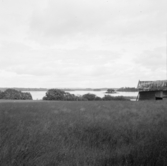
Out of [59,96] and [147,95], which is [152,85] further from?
[59,96]

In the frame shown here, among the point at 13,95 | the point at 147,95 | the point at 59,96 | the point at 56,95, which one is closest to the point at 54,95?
the point at 56,95

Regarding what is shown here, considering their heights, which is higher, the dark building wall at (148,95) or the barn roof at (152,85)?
the barn roof at (152,85)

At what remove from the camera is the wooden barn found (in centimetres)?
2108

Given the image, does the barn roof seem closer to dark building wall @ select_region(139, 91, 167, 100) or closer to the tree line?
dark building wall @ select_region(139, 91, 167, 100)

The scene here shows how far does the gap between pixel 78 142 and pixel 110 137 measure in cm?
94

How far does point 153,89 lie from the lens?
70.5 ft

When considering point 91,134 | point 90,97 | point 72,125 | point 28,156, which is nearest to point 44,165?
point 28,156

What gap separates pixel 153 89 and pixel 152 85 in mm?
955

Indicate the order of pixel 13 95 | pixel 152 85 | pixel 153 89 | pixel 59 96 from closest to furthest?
pixel 153 89 → pixel 152 85 → pixel 59 96 → pixel 13 95

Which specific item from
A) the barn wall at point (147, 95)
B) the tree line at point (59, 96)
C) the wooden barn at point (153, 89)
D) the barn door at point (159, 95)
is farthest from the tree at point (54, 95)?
the barn door at point (159, 95)

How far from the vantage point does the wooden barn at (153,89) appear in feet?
69.2

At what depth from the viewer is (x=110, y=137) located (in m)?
4.69

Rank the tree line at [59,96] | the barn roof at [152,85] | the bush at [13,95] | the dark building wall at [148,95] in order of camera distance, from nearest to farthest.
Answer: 1. the barn roof at [152,85]
2. the dark building wall at [148,95]
3. the tree line at [59,96]
4. the bush at [13,95]

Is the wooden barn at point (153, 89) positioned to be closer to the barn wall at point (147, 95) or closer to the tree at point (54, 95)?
the barn wall at point (147, 95)
